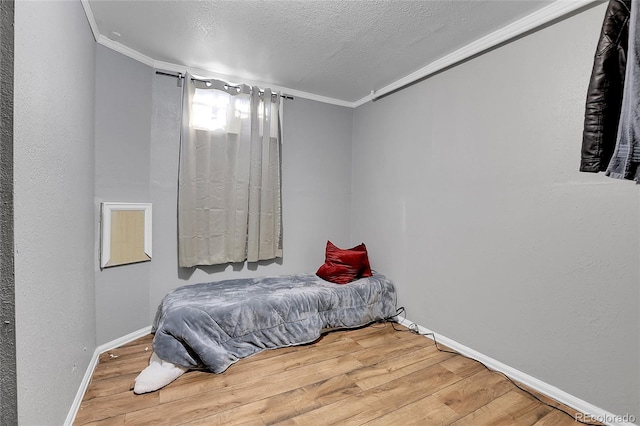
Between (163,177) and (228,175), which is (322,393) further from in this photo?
(163,177)

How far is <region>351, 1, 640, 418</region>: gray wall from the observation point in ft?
4.96

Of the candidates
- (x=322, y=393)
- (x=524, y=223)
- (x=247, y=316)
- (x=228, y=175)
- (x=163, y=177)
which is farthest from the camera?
(x=228, y=175)

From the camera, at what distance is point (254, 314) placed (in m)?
2.18

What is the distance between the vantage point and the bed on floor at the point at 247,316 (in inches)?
74.8

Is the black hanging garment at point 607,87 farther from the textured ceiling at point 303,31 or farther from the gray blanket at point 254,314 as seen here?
the gray blanket at point 254,314

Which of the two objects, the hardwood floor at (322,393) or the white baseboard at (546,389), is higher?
the white baseboard at (546,389)

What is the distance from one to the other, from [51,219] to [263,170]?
1.82m

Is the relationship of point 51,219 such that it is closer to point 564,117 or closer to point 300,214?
point 300,214

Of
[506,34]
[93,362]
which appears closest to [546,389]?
[506,34]

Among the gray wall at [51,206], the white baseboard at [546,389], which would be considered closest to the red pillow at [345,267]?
the white baseboard at [546,389]

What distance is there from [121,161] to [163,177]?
0.34 meters

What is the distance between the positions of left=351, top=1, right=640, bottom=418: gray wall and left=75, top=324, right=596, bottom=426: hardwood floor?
0.33m

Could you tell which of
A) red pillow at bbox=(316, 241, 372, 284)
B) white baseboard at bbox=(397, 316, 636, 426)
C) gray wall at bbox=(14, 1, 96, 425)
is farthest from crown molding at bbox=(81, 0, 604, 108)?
white baseboard at bbox=(397, 316, 636, 426)

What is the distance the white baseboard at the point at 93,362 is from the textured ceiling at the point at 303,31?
91.3 inches
